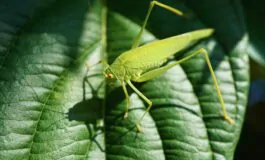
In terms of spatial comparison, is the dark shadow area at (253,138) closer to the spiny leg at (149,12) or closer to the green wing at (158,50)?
the green wing at (158,50)

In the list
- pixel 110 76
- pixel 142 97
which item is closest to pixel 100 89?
pixel 110 76

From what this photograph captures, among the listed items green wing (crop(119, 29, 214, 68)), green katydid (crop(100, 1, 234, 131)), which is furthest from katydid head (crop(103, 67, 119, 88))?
green wing (crop(119, 29, 214, 68))

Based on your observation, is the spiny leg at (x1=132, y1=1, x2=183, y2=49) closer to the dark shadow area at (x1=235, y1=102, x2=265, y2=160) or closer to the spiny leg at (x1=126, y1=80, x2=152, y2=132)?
the spiny leg at (x1=126, y1=80, x2=152, y2=132)

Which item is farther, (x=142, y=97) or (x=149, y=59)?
(x=149, y=59)

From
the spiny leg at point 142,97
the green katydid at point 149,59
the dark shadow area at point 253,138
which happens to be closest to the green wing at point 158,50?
the green katydid at point 149,59

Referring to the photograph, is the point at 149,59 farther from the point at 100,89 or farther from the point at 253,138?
the point at 253,138

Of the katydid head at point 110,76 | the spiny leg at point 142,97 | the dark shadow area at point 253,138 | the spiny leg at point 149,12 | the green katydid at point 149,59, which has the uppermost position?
the spiny leg at point 149,12
